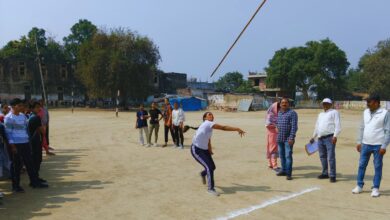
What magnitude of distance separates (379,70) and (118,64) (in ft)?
117

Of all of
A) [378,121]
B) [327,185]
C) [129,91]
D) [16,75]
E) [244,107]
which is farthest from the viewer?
[16,75]

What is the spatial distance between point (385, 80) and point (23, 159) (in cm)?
5528

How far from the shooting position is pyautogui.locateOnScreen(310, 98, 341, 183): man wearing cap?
8.12 metres

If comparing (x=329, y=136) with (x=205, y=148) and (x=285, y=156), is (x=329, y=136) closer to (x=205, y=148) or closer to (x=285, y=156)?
(x=285, y=156)

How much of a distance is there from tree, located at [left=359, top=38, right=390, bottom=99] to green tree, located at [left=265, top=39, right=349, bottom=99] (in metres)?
6.43

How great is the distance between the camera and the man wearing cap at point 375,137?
6.96 metres

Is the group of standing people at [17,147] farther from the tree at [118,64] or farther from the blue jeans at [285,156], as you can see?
the tree at [118,64]

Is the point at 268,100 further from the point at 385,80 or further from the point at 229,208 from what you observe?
the point at 229,208

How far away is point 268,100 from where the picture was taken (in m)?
58.0

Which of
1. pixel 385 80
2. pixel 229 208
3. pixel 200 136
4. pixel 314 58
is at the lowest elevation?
pixel 229 208

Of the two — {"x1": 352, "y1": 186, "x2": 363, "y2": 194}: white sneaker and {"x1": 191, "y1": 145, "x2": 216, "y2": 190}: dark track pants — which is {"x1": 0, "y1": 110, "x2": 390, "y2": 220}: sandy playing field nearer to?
{"x1": 352, "y1": 186, "x2": 363, "y2": 194}: white sneaker

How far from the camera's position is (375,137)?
7035 mm

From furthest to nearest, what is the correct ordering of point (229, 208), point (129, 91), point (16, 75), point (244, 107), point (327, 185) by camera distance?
point (16, 75)
point (244, 107)
point (129, 91)
point (327, 185)
point (229, 208)

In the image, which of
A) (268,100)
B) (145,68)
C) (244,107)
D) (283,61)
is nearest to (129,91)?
(145,68)
